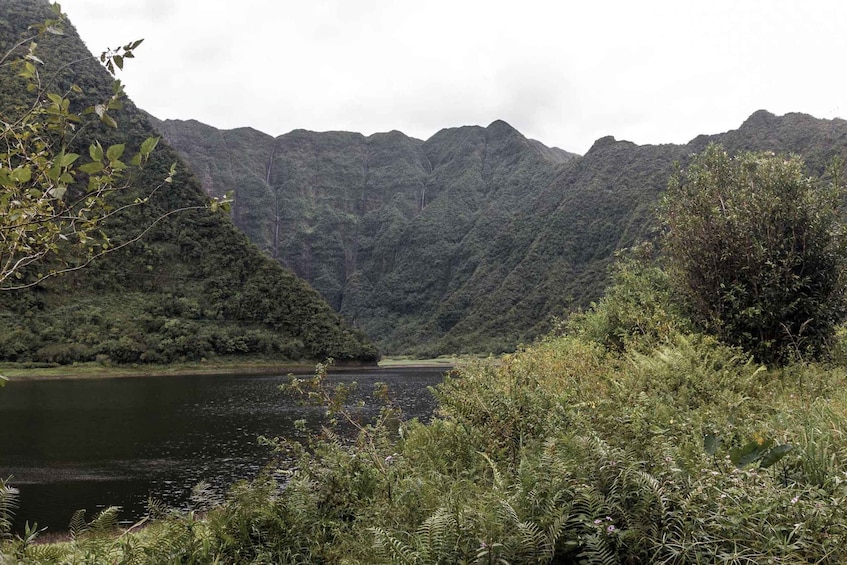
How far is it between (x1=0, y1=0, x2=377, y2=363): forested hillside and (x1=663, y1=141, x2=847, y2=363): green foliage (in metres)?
85.3

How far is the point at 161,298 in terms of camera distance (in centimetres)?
11331

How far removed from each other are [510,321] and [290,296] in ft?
221

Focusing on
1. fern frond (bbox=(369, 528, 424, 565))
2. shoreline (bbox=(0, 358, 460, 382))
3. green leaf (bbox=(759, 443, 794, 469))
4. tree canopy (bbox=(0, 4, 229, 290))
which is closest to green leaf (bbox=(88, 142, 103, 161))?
tree canopy (bbox=(0, 4, 229, 290))

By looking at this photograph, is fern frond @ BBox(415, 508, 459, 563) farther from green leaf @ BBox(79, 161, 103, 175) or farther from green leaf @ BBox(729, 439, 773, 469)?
green leaf @ BBox(79, 161, 103, 175)

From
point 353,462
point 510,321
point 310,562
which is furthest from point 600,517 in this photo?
point 510,321

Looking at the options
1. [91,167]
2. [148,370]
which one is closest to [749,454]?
[91,167]

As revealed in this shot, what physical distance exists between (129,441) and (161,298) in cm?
8854

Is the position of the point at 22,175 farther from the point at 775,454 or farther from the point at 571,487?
the point at 775,454

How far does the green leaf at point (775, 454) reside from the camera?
3.95 metres

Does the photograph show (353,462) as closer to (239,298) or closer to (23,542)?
(23,542)

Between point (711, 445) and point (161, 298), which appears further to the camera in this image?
point (161, 298)

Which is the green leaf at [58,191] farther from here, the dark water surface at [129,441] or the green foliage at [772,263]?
the dark water surface at [129,441]

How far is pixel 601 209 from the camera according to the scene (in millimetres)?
179750

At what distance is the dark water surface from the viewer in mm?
22200
